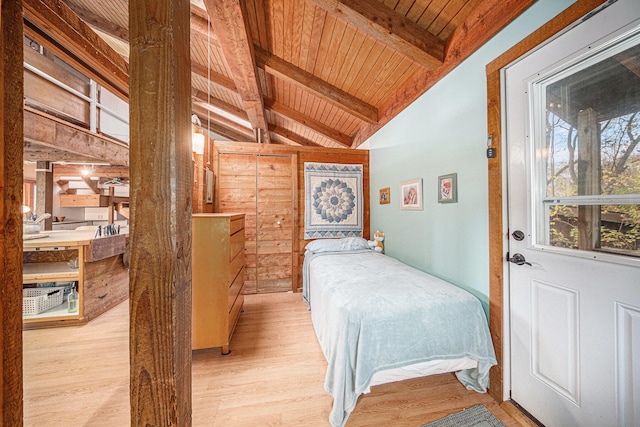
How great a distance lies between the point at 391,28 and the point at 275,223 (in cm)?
264

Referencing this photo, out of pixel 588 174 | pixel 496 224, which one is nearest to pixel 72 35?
pixel 496 224

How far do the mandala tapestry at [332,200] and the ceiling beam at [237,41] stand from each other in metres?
1.27

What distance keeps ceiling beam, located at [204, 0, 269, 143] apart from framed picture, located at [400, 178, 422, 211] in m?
2.07

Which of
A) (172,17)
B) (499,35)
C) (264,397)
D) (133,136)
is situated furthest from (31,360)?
(499,35)

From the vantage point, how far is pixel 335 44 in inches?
85.2

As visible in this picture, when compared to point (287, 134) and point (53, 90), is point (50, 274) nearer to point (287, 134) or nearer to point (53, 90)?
point (53, 90)

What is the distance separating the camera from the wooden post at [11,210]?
26.1 inches

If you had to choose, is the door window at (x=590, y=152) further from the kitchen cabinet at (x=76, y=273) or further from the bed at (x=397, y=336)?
the kitchen cabinet at (x=76, y=273)

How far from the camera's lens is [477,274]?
162 cm

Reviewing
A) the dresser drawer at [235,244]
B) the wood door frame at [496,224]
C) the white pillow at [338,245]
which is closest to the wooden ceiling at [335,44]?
the wood door frame at [496,224]

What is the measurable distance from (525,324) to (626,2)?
1601 millimetres

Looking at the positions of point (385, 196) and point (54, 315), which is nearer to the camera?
point (54, 315)

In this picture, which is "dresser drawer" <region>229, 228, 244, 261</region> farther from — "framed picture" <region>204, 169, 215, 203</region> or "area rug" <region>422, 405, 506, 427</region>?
"area rug" <region>422, 405, 506, 427</region>

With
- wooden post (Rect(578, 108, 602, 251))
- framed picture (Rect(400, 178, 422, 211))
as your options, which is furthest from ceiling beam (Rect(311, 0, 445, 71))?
wooden post (Rect(578, 108, 602, 251))
